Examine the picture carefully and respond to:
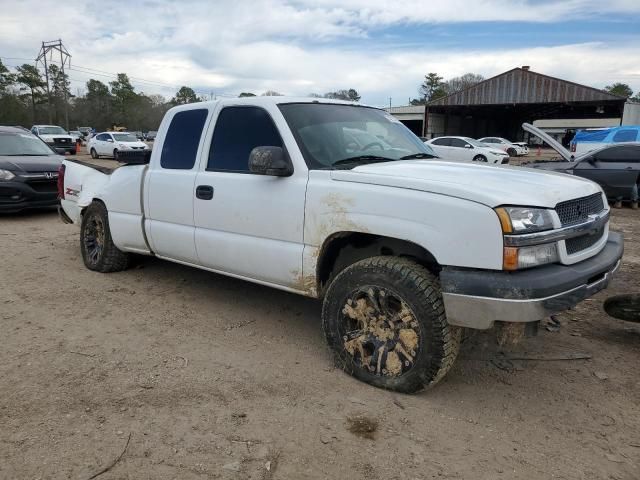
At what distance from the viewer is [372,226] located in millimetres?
3115

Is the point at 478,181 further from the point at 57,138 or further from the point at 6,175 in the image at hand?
the point at 57,138

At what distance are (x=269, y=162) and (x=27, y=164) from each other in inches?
298

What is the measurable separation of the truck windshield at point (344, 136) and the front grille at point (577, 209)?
4.33 ft

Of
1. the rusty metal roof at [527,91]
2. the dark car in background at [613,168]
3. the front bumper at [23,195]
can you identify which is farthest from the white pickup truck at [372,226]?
the rusty metal roof at [527,91]

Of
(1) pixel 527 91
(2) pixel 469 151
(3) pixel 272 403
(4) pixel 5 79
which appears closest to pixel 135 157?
(3) pixel 272 403

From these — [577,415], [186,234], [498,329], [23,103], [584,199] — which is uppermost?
[23,103]

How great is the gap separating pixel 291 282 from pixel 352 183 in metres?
0.89

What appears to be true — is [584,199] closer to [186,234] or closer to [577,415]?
[577,415]

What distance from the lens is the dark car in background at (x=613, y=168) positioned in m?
11.6

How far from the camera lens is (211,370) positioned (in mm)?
3471

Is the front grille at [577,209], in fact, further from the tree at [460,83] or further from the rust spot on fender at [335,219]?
the tree at [460,83]

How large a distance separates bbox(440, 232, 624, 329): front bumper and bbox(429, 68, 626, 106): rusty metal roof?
142 feet

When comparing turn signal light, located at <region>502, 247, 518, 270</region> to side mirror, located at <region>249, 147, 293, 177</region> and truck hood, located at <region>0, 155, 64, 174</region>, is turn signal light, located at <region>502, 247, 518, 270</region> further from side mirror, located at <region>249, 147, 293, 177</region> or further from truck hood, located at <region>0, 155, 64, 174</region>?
truck hood, located at <region>0, 155, 64, 174</region>

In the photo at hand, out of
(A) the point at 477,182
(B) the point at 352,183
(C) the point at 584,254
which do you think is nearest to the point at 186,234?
(B) the point at 352,183
